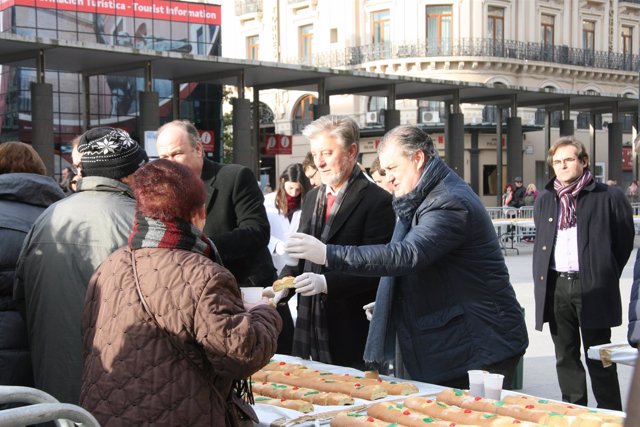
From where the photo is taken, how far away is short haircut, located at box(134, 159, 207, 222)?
126 inches

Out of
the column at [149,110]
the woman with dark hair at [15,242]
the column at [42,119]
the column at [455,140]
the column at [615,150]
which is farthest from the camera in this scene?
the column at [615,150]

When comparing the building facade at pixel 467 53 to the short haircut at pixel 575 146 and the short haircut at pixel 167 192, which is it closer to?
the short haircut at pixel 575 146

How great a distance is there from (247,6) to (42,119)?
36138mm

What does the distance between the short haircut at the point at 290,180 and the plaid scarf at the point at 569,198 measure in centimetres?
278

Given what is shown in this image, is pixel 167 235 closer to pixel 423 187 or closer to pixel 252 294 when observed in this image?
pixel 252 294

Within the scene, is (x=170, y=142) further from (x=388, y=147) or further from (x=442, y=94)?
(x=442, y=94)

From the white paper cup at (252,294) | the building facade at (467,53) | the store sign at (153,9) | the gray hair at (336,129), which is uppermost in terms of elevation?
the store sign at (153,9)

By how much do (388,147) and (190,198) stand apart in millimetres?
1411

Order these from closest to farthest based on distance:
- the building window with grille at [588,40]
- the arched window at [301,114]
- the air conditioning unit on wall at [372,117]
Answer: the air conditioning unit on wall at [372,117]
the arched window at [301,114]
the building window with grille at [588,40]

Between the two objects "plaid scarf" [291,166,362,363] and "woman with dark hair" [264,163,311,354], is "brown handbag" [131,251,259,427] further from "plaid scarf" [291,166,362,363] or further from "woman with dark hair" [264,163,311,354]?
"woman with dark hair" [264,163,311,354]

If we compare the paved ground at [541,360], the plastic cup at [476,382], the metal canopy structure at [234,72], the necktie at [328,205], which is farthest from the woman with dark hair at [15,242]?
the metal canopy structure at [234,72]

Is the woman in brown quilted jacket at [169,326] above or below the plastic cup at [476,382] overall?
above

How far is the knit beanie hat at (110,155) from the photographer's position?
3.85 metres

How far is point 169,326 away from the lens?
3.05m
